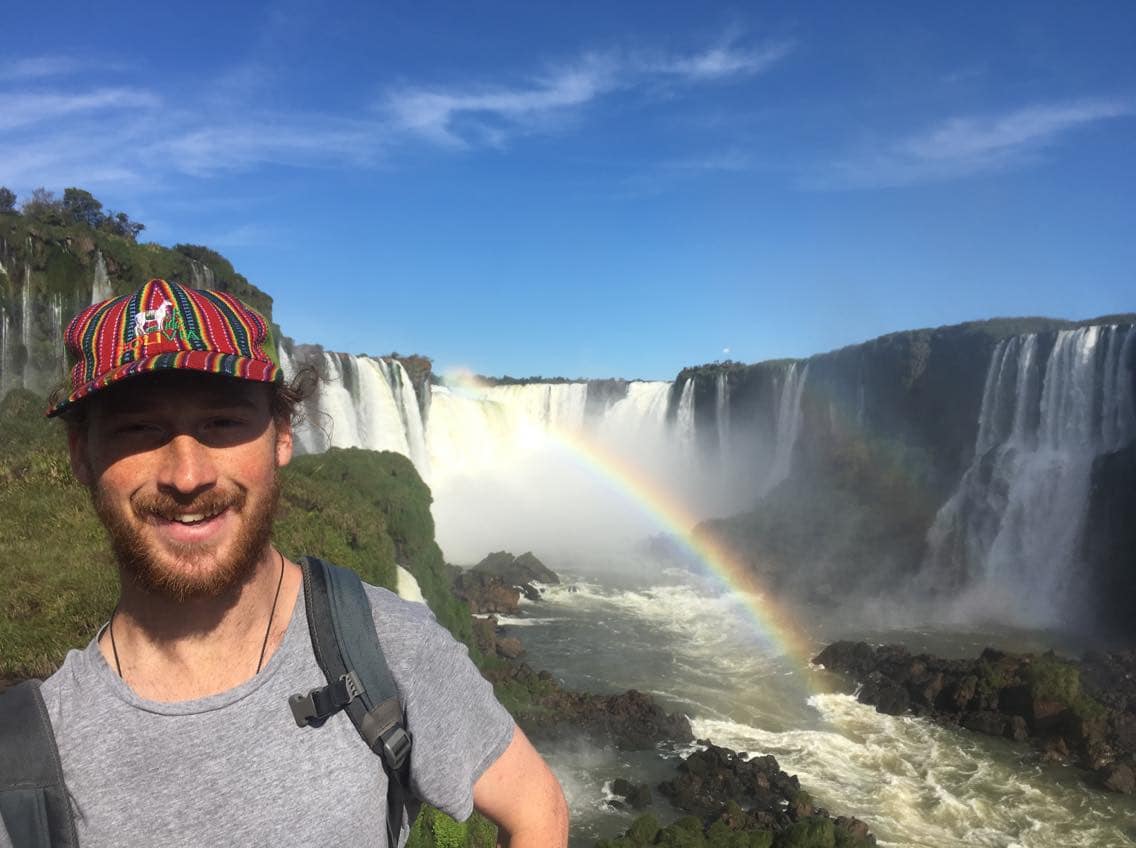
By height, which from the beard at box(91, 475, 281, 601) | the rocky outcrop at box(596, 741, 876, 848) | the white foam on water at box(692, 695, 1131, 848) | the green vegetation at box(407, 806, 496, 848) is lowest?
the white foam on water at box(692, 695, 1131, 848)

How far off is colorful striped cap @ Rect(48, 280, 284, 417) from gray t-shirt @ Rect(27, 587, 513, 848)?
61 centimetres

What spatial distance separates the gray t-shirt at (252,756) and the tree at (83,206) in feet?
149

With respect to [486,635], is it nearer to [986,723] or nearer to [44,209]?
[986,723]

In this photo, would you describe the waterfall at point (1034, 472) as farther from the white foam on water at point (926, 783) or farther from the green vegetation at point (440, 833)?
the green vegetation at point (440, 833)

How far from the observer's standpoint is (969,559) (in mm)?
28953

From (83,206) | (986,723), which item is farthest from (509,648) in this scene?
(83,206)

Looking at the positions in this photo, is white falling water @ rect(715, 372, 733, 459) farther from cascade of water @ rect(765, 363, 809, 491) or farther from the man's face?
the man's face

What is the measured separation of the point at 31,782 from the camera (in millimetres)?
1312

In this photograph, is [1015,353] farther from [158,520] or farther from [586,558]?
[158,520]

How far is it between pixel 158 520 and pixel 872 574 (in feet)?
106

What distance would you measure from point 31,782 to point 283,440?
2.80 ft

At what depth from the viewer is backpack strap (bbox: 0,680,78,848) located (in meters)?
1.29

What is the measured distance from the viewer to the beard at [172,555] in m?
1.56

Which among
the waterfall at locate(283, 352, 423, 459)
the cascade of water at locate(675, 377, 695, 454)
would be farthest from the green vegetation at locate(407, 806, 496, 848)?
the cascade of water at locate(675, 377, 695, 454)
